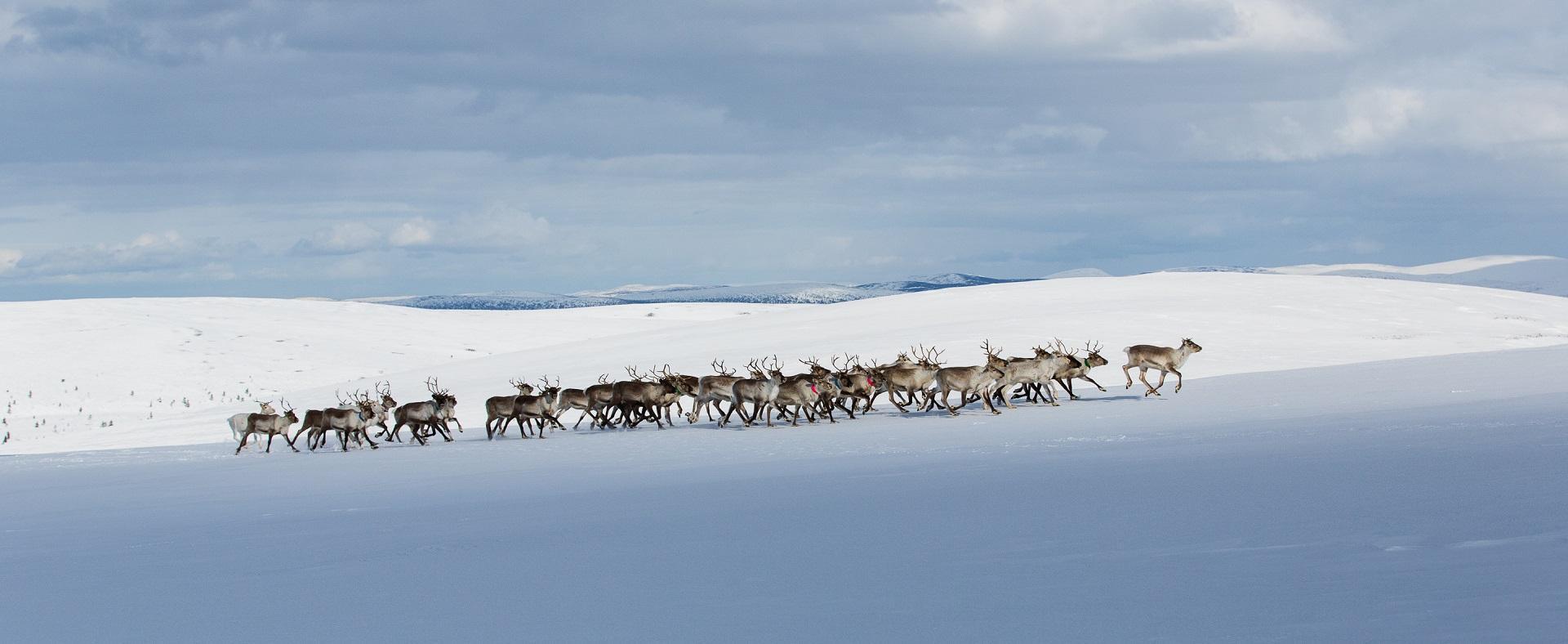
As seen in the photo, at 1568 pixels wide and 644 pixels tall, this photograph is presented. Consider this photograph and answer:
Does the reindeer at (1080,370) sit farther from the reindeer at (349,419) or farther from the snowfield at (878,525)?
the reindeer at (349,419)

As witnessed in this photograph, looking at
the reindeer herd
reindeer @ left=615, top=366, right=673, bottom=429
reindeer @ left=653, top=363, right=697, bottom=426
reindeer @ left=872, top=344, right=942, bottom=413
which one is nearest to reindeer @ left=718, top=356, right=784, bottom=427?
the reindeer herd

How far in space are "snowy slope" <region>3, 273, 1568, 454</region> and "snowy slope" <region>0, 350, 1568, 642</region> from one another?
992 centimetres

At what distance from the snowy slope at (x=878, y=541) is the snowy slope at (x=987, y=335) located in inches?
391

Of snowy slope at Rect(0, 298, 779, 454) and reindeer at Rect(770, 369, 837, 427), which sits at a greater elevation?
snowy slope at Rect(0, 298, 779, 454)

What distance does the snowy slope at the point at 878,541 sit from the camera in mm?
6027

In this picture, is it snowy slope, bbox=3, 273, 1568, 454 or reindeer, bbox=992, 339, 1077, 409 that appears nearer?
reindeer, bbox=992, 339, 1077, 409

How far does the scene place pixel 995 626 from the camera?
5.87m

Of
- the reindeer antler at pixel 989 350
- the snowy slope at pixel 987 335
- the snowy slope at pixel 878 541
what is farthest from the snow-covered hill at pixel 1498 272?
the snowy slope at pixel 878 541

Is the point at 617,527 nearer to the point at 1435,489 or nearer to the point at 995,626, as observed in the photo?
the point at 995,626

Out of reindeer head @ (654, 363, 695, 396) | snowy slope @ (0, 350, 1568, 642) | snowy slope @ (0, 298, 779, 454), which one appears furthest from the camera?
snowy slope @ (0, 298, 779, 454)

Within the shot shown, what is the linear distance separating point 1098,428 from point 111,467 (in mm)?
11995

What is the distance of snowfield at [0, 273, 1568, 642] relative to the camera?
241 inches

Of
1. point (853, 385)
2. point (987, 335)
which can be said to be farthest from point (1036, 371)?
point (987, 335)

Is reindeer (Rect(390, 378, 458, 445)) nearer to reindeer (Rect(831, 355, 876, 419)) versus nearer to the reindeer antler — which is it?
reindeer (Rect(831, 355, 876, 419))
